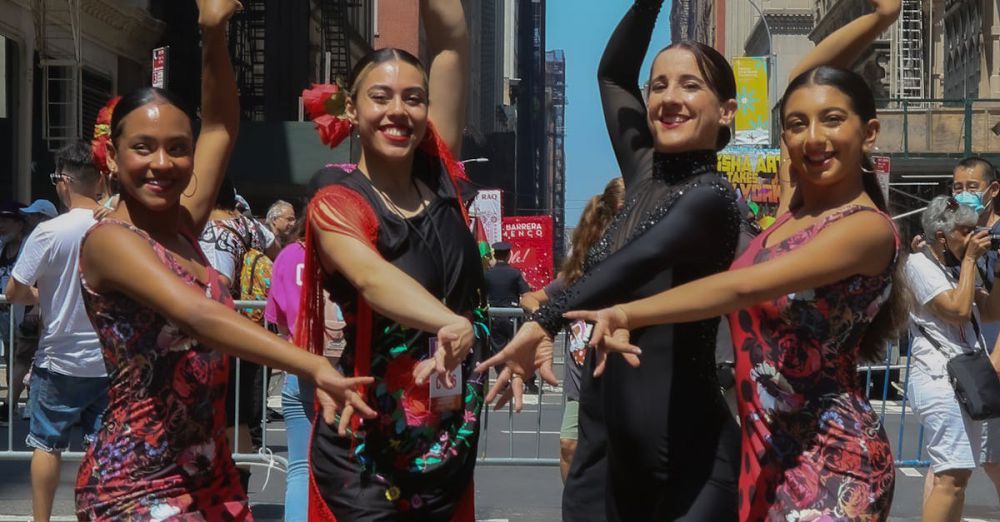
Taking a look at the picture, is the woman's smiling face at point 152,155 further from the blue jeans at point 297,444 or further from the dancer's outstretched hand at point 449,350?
the blue jeans at point 297,444

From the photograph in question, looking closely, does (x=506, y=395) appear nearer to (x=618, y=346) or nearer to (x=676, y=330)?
(x=618, y=346)

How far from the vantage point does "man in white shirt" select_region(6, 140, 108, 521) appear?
304 inches

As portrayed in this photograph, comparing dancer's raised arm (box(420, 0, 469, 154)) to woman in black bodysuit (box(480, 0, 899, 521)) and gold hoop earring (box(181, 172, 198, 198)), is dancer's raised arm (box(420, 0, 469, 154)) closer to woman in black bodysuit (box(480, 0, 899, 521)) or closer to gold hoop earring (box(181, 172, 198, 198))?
woman in black bodysuit (box(480, 0, 899, 521))

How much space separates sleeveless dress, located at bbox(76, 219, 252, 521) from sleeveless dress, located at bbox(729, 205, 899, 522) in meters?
1.41

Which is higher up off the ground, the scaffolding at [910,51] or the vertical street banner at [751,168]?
the scaffolding at [910,51]

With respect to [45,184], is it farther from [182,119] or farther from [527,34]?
[527,34]

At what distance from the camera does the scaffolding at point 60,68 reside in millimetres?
23703

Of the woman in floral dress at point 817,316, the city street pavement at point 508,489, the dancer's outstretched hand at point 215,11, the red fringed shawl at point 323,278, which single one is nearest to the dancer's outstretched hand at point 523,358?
the woman in floral dress at point 817,316

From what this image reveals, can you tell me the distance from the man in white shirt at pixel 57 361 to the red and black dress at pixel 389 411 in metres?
3.96

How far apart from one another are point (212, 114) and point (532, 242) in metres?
29.8

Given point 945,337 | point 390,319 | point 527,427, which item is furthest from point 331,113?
point 527,427

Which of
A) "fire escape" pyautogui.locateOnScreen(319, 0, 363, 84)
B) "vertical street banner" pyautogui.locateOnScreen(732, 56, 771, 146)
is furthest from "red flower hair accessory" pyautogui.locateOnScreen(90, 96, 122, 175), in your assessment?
"fire escape" pyautogui.locateOnScreen(319, 0, 363, 84)

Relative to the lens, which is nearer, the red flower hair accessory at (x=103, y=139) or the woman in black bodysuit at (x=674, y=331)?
the woman in black bodysuit at (x=674, y=331)

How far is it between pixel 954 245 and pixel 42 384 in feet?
15.7
